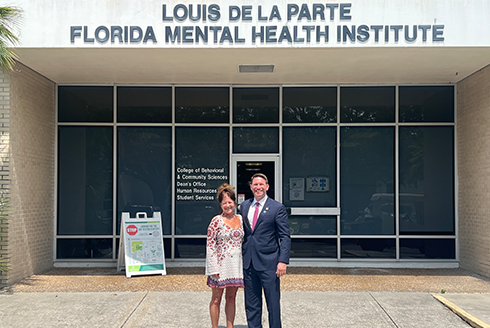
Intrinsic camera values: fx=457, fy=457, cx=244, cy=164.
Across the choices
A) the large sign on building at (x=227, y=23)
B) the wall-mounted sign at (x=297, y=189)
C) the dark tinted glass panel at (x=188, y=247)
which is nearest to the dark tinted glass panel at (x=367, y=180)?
the wall-mounted sign at (x=297, y=189)

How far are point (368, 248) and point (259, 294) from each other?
4829mm

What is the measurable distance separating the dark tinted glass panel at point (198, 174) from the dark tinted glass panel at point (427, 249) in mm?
3835

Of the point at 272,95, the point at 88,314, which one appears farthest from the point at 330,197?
the point at 88,314

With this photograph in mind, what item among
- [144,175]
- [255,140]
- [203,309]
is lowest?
[203,309]

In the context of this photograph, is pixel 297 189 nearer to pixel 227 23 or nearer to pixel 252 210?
pixel 227 23

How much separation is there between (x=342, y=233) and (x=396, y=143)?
2.12 metres

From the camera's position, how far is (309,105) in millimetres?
9312

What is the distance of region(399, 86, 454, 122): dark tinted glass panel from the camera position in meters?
9.23

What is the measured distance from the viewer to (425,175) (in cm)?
919

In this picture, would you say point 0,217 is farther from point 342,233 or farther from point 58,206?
point 342,233

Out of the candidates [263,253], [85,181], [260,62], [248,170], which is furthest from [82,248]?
[263,253]

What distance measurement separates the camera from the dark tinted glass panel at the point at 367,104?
30.5ft

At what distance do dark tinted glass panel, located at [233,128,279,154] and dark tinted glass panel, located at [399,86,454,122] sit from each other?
2.76 metres

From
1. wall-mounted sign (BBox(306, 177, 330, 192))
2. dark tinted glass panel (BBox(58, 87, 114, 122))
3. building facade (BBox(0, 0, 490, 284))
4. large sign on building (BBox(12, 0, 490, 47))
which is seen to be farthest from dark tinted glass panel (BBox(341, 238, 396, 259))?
dark tinted glass panel (BBox(58, 87, 114, 122))
